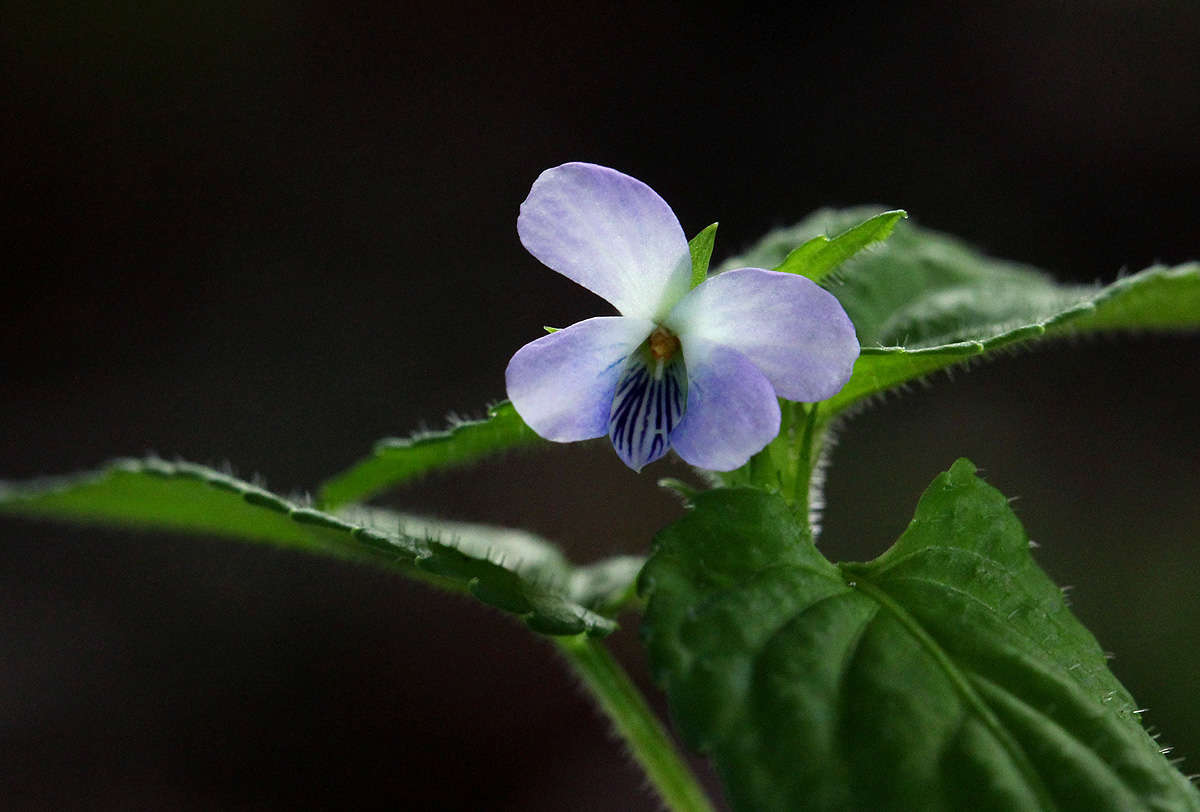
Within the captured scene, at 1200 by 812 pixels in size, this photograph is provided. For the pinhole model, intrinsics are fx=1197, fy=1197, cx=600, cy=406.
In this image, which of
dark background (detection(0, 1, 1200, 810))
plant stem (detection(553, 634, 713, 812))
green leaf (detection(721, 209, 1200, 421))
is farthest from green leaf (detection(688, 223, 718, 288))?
dark background (detection(0, 1, 1200, 810))

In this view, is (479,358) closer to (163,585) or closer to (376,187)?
(376,187)

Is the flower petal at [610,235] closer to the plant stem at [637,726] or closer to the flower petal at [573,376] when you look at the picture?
the flower petal at [573,376]

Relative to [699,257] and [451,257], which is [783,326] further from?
[451,257]

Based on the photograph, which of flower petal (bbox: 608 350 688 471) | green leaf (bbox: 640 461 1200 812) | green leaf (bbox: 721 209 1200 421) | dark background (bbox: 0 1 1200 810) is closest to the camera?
green leaf (bbox: 640 461 1200 812)

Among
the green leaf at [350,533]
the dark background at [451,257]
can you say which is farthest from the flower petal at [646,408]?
the dark background at [451,257]

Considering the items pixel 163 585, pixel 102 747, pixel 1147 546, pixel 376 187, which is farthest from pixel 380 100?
pixel 1147 546

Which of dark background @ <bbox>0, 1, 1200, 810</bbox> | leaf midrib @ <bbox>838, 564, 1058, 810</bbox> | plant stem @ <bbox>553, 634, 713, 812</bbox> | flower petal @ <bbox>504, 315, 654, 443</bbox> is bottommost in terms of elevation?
leaf midrib @ <bbox>838, 564, 1058, 810</bbox>

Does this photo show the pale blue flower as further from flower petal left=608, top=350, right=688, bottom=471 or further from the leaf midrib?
the leaf midrib
